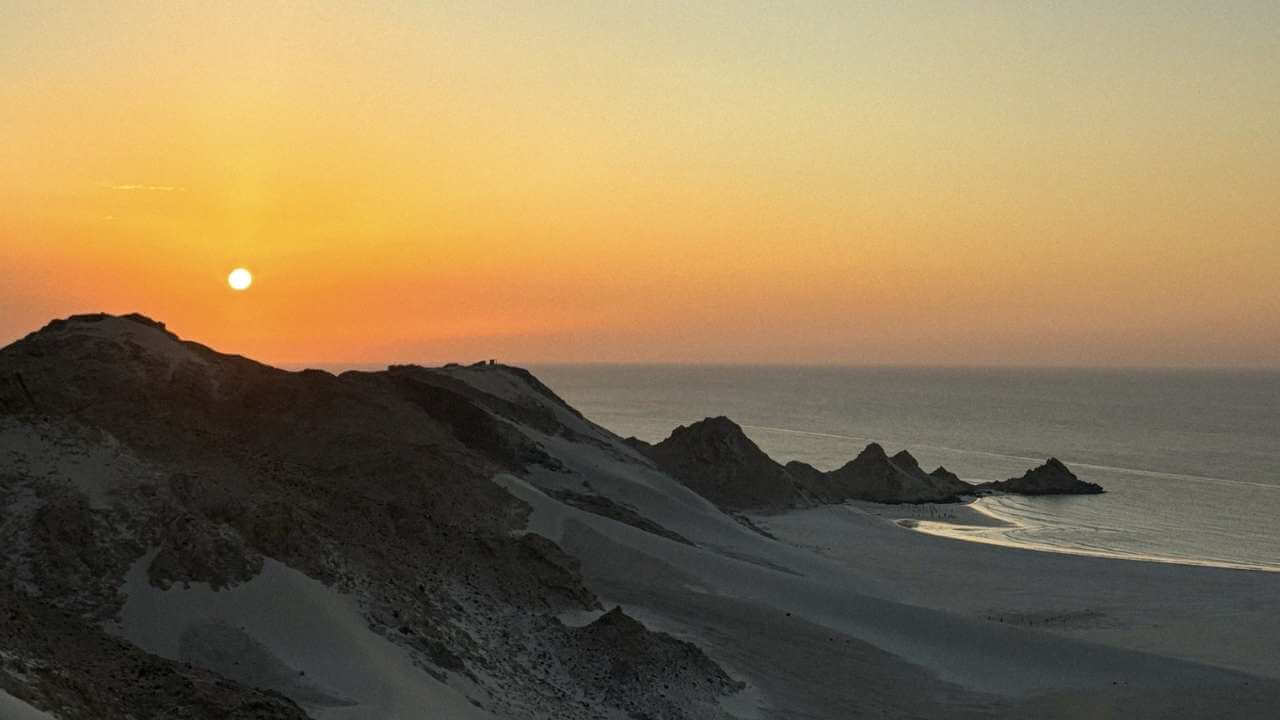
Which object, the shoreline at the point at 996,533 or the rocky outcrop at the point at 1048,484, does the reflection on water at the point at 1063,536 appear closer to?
the shoreline at the point at 996,533

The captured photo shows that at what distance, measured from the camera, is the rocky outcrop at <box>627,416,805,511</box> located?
231 ft

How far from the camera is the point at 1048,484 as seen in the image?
305ft

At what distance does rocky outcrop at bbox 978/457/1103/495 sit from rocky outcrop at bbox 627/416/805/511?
28.3m

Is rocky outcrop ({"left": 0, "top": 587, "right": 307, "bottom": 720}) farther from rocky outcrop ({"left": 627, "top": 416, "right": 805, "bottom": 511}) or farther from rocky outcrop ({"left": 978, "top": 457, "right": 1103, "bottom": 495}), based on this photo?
rocky outcrop ({"left": 978, "top": 457, "right": 1103, "bottom": 495})

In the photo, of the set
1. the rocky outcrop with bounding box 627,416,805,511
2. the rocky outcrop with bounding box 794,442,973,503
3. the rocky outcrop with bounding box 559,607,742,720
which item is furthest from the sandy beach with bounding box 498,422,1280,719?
the rocky outcrop with bounding box 794,442,973,503

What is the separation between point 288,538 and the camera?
87.6 feet

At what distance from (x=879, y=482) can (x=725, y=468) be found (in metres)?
17.3

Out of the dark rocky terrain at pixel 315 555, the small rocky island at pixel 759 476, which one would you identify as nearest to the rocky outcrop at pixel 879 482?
the small rocky island at pixel 759 476

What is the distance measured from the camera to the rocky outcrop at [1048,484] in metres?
92.1

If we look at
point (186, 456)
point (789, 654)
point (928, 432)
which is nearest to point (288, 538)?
point (186, 456)

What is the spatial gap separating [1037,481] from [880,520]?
30.4 meters

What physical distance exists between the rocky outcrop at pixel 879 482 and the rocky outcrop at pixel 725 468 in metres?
7.04

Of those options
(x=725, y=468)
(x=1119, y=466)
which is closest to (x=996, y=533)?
(x=725, y=468)

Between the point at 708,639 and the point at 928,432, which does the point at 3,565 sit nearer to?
the point at 708,639
